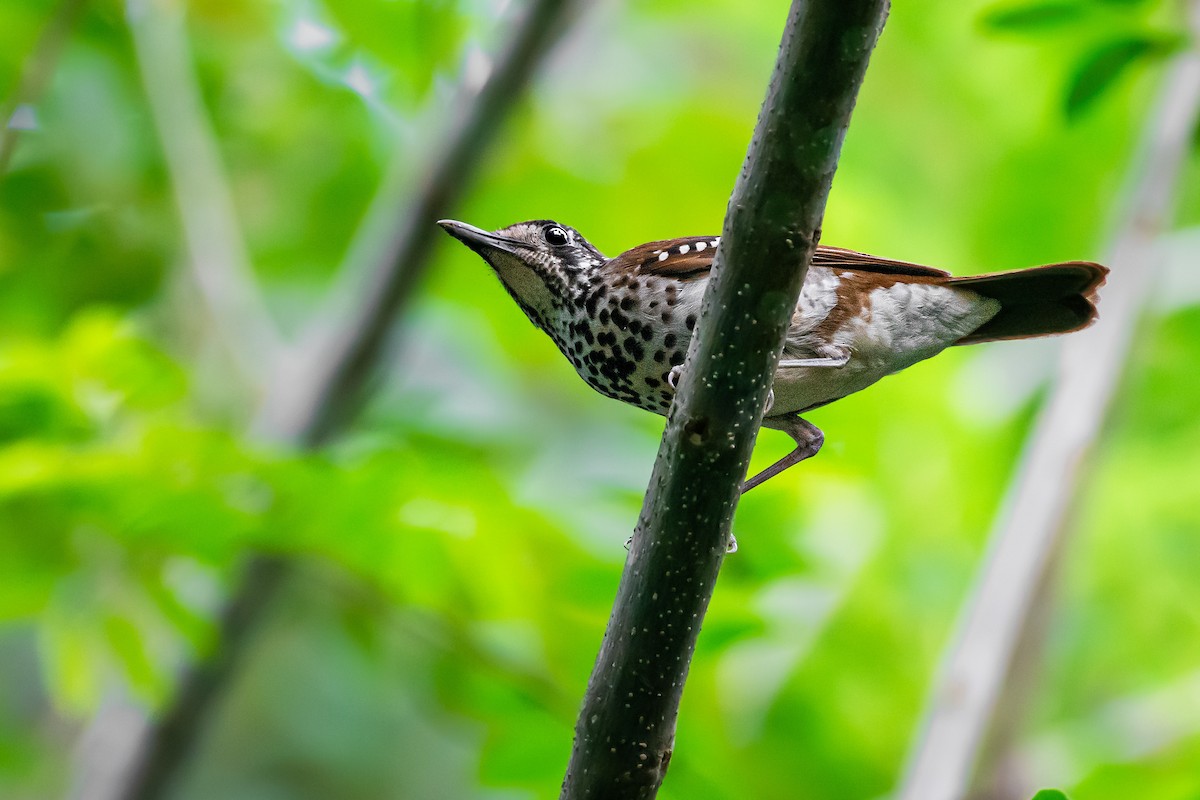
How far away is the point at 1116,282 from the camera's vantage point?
3898mm

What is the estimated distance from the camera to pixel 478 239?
9.37 feet

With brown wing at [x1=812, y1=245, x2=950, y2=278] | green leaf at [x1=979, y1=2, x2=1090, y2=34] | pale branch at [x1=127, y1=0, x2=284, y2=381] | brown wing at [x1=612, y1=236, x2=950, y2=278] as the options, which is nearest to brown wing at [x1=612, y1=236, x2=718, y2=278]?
brown wing at [x1=612, y1=236, x2=950, y2=278]

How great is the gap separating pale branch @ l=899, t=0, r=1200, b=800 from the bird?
3.21 feet

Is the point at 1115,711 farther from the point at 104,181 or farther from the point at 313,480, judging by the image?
the point at 104,181

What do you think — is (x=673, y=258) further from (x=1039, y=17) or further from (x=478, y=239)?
(x=1039, y=17)

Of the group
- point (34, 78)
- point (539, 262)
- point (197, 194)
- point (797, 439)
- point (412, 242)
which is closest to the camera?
point (797, 439)

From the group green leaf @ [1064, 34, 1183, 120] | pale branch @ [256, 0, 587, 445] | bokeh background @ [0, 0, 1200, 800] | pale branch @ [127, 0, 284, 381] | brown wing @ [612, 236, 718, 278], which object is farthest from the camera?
pale branch @ [127, 0, 284, 381]

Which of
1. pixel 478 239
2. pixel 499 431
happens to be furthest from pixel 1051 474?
pixel 499 431

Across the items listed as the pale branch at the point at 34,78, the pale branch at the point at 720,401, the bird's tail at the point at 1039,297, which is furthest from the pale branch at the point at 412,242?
the pale branch at the point at 720,401

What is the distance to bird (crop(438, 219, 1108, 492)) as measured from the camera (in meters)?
2.62

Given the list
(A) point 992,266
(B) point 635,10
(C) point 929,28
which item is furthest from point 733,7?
(A) point 992,266

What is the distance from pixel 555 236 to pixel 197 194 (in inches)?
106

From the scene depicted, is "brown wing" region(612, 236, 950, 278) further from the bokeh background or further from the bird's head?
the bokeh background

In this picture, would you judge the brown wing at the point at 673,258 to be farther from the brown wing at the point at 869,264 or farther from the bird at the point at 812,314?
the brown wing at the point at 869,264
